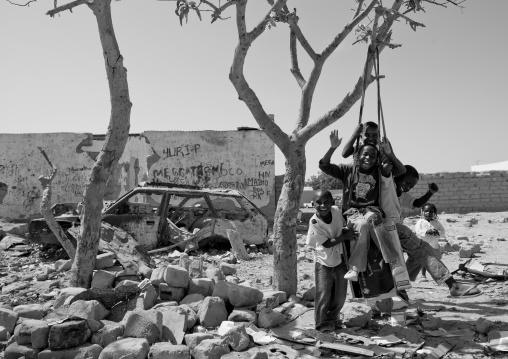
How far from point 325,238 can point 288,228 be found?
3.34 ft

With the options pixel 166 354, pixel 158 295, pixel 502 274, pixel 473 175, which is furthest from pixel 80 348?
pixel 473 175

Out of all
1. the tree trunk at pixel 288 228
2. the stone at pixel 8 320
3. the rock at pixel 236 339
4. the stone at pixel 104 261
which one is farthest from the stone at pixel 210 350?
the stone at pixel 104 261

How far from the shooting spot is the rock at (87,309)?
14.3ft

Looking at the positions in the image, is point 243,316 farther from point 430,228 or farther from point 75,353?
point 430,228

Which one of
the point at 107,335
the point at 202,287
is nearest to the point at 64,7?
the point at 202,287

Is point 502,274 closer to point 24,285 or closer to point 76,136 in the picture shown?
point 24,285

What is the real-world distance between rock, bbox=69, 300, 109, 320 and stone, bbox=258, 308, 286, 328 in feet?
4.93

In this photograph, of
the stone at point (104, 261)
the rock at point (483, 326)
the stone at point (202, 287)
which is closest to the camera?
the rock at point (483, 326)

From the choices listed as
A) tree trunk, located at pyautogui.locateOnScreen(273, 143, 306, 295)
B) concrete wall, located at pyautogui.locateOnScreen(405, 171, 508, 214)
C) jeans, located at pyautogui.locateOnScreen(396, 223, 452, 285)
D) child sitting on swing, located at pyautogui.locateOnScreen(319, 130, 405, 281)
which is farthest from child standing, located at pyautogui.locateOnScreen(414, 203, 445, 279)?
concrete wall, located at pyautogui.locateOnScreen(405, 171, 508, 214)

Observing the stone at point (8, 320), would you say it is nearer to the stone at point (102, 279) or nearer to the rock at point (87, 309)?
the rock at point (87, 309)

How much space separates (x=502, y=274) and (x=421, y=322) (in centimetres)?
239

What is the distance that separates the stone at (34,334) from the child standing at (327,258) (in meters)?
2.27

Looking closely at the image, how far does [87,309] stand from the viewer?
4.38 metres

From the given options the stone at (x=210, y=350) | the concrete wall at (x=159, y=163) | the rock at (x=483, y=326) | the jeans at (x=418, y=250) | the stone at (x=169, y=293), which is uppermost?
the concrete wall at (x=159, y=163)
